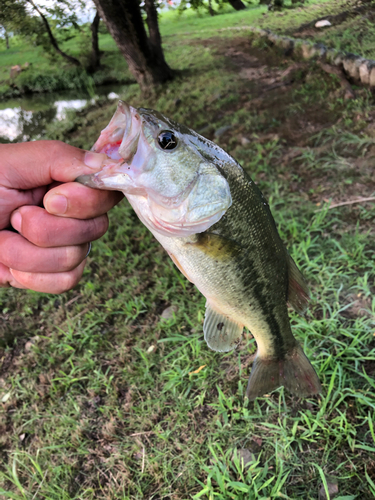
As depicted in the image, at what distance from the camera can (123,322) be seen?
9.34ft

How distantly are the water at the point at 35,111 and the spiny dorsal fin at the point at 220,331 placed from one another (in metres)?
8.20

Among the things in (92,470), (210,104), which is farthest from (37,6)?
(92,470)

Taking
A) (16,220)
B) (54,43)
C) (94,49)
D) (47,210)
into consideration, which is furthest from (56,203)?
(94,49)

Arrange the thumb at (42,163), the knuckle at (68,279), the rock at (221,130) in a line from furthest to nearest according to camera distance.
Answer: the rock at (221,130)
the knuckle at (68,279)
the thumb at (42,163)

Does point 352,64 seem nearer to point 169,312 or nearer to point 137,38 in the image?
point 137,38

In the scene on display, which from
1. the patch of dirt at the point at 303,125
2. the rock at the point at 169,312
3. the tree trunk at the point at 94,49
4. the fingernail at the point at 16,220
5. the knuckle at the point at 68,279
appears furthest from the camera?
the tree trunk at the point at 94,49

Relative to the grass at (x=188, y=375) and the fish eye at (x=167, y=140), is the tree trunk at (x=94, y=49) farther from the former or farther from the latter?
the fish eye at (x=167, y=140)

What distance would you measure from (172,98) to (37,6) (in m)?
4.38

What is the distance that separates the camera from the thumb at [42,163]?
4.10ft

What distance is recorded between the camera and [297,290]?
159cm

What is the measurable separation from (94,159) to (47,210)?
30 centimetres

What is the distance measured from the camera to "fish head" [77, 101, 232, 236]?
114 centimetres

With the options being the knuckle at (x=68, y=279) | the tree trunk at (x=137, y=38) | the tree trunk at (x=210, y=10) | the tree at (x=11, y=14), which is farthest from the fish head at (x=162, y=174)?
the tree trunk at (x=210, y=10)

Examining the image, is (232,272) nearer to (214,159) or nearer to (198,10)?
(214,159)
